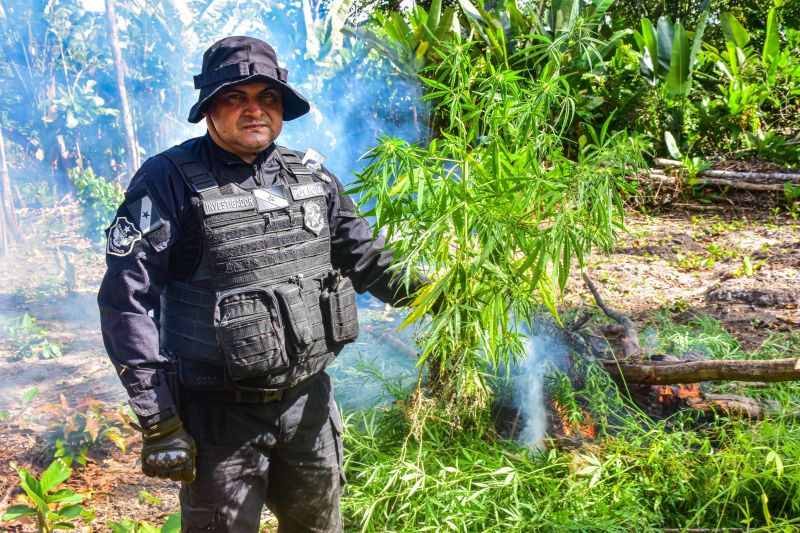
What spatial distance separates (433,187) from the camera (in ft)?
6.88

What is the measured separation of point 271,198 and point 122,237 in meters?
0.47

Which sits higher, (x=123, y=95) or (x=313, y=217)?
(x=123, y=95)

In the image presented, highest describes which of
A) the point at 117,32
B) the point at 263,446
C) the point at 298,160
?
the point at 117,32

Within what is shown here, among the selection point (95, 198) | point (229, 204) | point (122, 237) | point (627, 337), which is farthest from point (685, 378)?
point (95, 198)

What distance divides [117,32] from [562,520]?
3.61 metres

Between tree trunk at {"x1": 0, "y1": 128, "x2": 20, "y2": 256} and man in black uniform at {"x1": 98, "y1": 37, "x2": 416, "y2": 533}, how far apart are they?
88.4 inches

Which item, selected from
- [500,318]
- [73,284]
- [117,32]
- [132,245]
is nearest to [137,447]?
[73,284]

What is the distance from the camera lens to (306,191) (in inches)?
83.4

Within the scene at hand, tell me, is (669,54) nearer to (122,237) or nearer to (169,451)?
(122,237)

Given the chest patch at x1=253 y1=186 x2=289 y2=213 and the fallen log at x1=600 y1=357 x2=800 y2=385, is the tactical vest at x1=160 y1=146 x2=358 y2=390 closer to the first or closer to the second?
the chest patch at x1=253 y1=186 x2=289 y2=213

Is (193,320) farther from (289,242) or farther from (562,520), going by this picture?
(562,520)

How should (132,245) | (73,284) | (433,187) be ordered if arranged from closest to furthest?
(132,245), (433,187), (73,284)

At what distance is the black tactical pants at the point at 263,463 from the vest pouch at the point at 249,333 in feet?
0.59

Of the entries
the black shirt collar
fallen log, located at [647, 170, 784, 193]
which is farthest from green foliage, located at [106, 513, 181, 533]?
fallen log, located at [647, 170, 784, 193]
